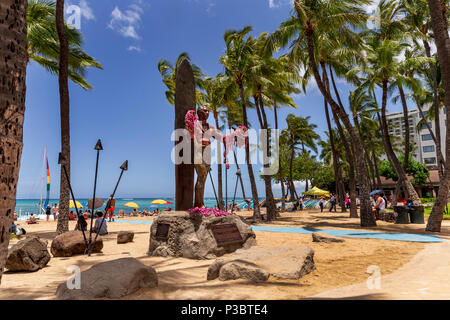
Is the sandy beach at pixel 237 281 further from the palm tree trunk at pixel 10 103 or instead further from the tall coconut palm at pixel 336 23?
the tall coconut palm at pixel 336 23

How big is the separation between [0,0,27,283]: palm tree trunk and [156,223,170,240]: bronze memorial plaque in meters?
5.44

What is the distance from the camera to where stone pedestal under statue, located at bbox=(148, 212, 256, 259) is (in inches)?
281

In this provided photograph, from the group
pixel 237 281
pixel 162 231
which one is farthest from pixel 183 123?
pixel 237 281

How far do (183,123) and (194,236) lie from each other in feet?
11.5

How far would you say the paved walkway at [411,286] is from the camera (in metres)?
3.46

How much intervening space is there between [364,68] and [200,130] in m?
16.4

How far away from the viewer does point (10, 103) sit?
2316mm

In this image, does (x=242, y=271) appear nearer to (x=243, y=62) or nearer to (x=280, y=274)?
(x=280, y=274)

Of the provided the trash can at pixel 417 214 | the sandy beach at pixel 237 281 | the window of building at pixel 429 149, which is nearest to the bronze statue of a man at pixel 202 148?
the sandy beach at pixel 237 281

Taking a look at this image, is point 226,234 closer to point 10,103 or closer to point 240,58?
point 10,103

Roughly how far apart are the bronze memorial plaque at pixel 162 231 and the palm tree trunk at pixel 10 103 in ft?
17.9

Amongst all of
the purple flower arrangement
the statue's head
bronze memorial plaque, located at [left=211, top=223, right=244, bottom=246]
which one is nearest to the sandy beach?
bronze memorial plaque, located at [left=211, top=223, right=244, bottom=246]
